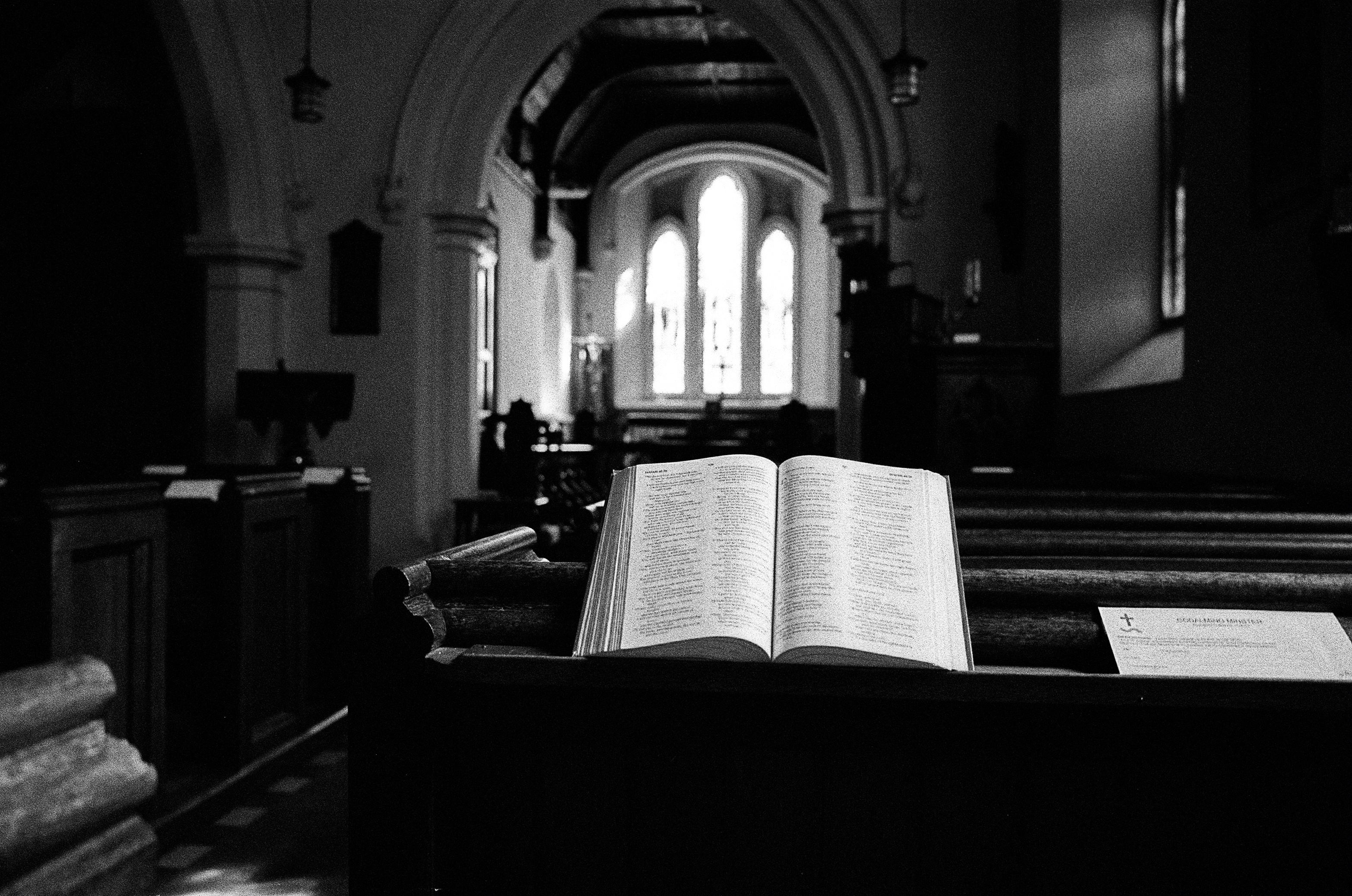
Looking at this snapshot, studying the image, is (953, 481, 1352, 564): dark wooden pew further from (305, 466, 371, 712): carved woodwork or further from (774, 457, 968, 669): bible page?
(305, 466, 371, 712): carved woodwork

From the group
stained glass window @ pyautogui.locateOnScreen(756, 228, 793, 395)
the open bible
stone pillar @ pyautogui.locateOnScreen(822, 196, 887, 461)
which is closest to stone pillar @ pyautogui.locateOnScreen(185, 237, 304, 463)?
stone pillar @ pyautogui.locateOnScreen(822, 196, 887, 461)

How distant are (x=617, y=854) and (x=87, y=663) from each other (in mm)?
621

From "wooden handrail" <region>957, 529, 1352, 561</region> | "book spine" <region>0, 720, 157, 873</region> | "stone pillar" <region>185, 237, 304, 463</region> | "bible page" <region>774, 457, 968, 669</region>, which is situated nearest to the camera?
"book spine" <region>0, 720, 157, 873</region>

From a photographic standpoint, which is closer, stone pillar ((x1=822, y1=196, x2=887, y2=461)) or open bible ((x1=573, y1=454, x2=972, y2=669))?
open bible ((x1=573, y1=454, x2=972, y2=669))

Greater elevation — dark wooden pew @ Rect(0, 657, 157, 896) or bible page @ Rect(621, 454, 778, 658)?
bible page @ Rect(621, 454, 778, 658)

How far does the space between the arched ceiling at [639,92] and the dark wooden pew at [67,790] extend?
9213mm

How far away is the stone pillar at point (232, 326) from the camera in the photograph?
7195mm

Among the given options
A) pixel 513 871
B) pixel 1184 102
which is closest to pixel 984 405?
pixel 1184 102

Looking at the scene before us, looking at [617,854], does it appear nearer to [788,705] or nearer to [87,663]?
[788,705]

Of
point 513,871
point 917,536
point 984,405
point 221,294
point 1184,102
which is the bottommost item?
point 513,871

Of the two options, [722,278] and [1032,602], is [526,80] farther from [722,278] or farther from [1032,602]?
[722,278]

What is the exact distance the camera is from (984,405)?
566 centimetres

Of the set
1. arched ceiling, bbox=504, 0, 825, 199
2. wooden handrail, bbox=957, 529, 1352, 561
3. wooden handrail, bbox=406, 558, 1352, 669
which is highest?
arched ceiling, bbox=504, 0, 825, 199

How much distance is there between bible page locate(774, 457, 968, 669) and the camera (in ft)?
3.51
